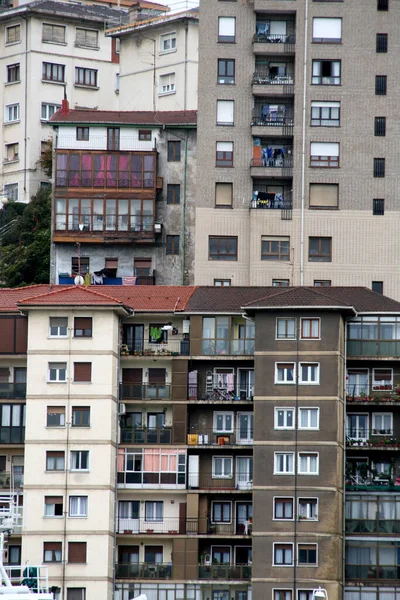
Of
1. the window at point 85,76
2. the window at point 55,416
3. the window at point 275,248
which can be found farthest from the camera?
the window at point 85,76

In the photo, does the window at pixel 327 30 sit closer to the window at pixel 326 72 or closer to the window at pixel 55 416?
the window at pixel 326 72

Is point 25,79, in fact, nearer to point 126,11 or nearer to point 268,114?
point 126,11

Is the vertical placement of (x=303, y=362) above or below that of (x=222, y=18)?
below

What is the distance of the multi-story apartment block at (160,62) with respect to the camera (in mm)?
134500

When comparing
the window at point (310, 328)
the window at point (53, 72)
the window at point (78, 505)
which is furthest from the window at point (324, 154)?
the window at point (53, 72)

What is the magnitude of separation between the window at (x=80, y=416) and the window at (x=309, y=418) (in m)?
11.0

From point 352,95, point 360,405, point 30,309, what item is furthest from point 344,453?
point 352,95

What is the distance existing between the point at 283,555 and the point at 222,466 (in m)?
6.40

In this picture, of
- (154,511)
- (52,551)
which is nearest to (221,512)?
(154,511)

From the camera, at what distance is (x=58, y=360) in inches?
3688

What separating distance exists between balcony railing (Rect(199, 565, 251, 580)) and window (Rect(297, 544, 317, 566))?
292cm

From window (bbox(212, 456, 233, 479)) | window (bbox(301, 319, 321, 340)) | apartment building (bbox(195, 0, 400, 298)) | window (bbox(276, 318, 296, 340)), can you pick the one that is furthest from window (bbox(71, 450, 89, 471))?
apartment building (bbox(195, 0, 400, 298))

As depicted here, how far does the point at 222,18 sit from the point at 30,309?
28664 mm

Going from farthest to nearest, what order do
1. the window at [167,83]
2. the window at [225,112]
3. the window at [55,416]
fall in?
1. the window at [167,83]
2. the window at [225,112]
3. the window at [55,416]
